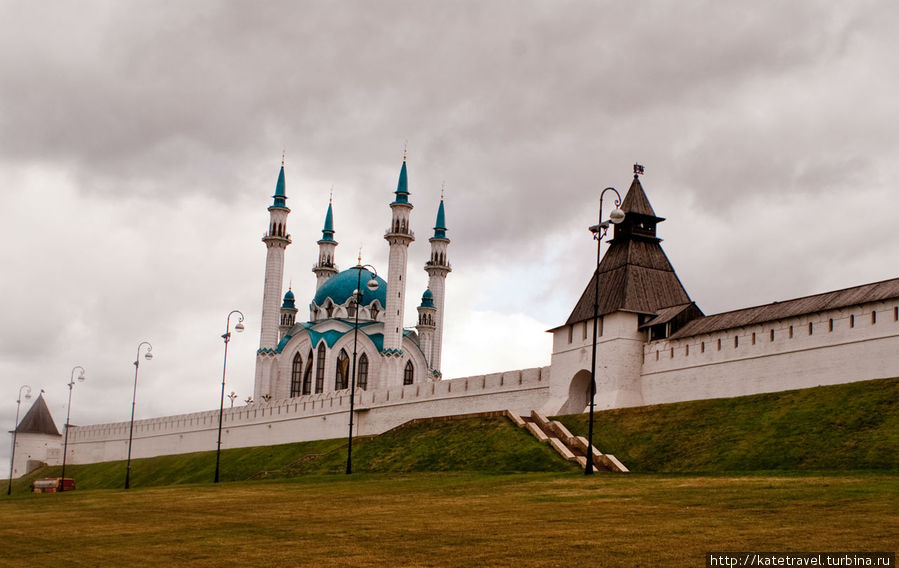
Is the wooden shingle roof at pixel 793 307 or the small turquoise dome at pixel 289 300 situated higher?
the small turquoise dome at pixel 289 300

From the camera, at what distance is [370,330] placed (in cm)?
10075

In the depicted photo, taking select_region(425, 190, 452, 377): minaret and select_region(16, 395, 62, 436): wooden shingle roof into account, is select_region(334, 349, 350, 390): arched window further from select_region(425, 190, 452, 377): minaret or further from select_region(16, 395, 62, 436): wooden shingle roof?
select_region(16, 395, 62, 436): wooden shingle roof

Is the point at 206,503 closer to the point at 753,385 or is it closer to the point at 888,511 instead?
the point at 888,511

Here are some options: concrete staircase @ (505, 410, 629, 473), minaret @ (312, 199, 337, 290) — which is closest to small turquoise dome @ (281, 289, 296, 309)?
minaret @ (312, 199, 337, 290)

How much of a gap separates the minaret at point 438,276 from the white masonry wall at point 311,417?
1037 inches

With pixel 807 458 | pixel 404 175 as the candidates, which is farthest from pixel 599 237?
pixel 404 175

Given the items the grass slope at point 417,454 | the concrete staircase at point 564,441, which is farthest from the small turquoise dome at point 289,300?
the concrete staircase at point 564,441

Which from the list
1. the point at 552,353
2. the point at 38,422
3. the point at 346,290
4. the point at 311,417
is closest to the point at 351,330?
the point at 346,290

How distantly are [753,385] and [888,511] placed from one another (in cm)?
2499

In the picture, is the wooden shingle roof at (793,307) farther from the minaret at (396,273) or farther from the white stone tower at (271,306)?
the white stone tower at (271,306)

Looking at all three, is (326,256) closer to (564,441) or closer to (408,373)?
(408,373)

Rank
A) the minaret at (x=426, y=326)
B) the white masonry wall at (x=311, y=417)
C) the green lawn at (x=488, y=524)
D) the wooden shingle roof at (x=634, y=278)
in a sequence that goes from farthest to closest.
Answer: the minaret at (x=426, y=326) < the white masonry wall at (x=311, y=417) < the wooden shingle roof at (x=634, y=278) < the green lawn at (x=488, y=524)

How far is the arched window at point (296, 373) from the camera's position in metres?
101

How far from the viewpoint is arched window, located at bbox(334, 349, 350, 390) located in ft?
320
